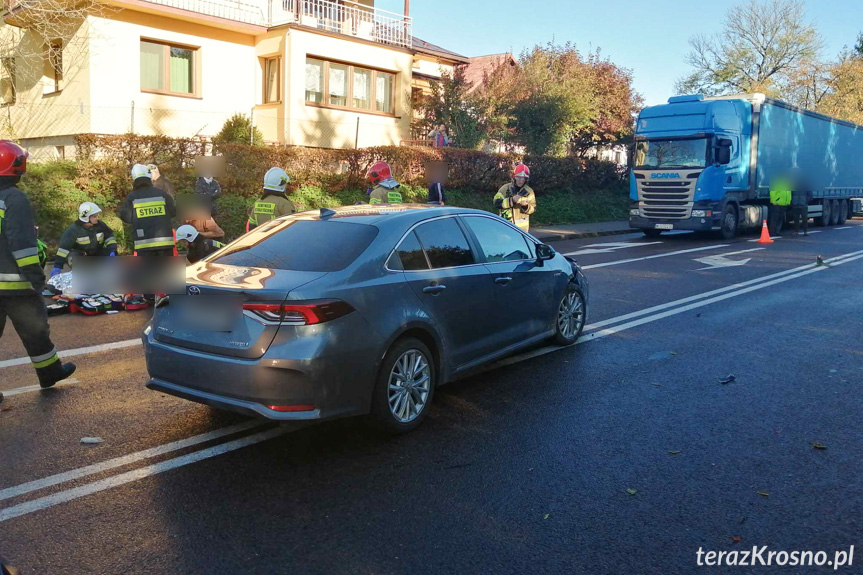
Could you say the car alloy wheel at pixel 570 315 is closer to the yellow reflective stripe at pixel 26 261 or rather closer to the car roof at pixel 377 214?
the car roof at pixel 377 214

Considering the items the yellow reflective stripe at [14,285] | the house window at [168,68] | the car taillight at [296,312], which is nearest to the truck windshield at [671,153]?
the house window at [168,68]

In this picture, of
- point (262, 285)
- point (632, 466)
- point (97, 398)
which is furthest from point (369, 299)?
point (97, 398)

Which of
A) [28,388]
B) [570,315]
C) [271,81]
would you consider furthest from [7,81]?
[570,315]

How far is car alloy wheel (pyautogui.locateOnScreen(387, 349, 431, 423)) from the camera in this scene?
4926 mm

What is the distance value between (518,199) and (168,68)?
1451 centimetres

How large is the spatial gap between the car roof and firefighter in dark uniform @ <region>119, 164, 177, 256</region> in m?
3.48

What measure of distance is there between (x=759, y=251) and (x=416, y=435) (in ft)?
47.9

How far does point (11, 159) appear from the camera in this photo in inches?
215

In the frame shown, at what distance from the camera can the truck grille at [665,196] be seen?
773 inches

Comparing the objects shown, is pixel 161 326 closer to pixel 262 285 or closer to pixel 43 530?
pixel 262 285

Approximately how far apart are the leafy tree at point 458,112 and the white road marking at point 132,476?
20.4 metres

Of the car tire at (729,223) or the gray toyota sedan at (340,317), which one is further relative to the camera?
the car tire at (729,223)

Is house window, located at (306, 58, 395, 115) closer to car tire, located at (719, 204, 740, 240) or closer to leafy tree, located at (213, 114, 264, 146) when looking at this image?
leafy tree, located at (213, 114, 264, 146)

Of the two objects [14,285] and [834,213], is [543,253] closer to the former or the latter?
[14,285]
